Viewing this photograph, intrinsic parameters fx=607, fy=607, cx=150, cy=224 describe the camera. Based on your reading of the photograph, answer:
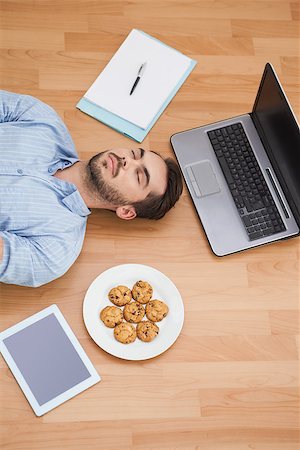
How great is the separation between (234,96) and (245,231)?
0.44 m

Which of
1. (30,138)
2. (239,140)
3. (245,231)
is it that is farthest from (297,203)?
(30,138)

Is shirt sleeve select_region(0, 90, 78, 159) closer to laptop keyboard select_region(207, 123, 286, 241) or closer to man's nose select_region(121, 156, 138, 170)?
man's nose select_region(121, 156, 138, 170)

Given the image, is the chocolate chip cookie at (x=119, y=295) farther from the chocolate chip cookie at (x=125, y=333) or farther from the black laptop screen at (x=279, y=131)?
the black laptop screen at (x=279, y=131)

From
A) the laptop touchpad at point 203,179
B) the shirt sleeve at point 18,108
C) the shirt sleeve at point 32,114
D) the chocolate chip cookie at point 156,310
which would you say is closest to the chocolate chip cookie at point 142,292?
the chocolate chip cookie at point 156,310

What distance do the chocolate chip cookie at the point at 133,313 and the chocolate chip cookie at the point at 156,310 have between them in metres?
0.02

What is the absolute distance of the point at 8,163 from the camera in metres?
1.53

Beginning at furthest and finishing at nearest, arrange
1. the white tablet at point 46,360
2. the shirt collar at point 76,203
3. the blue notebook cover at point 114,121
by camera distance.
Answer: the blue notebook cover at point 114,121, the shirt collar at point 76,203, the white tablet at point 46,360

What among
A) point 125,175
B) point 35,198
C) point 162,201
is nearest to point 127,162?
point 125,175

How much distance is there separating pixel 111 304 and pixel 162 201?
0.97 ft

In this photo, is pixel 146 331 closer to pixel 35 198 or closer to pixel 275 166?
pixel 35 198

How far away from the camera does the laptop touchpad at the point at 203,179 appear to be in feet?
5.32

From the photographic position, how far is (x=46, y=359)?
1436mm

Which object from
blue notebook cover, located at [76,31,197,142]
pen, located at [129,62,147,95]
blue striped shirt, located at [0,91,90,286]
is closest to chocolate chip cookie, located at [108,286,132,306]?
blue striped shirt, located at [0,91,90,286]

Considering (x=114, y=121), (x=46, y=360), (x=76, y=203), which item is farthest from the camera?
(x=114, y=121)
